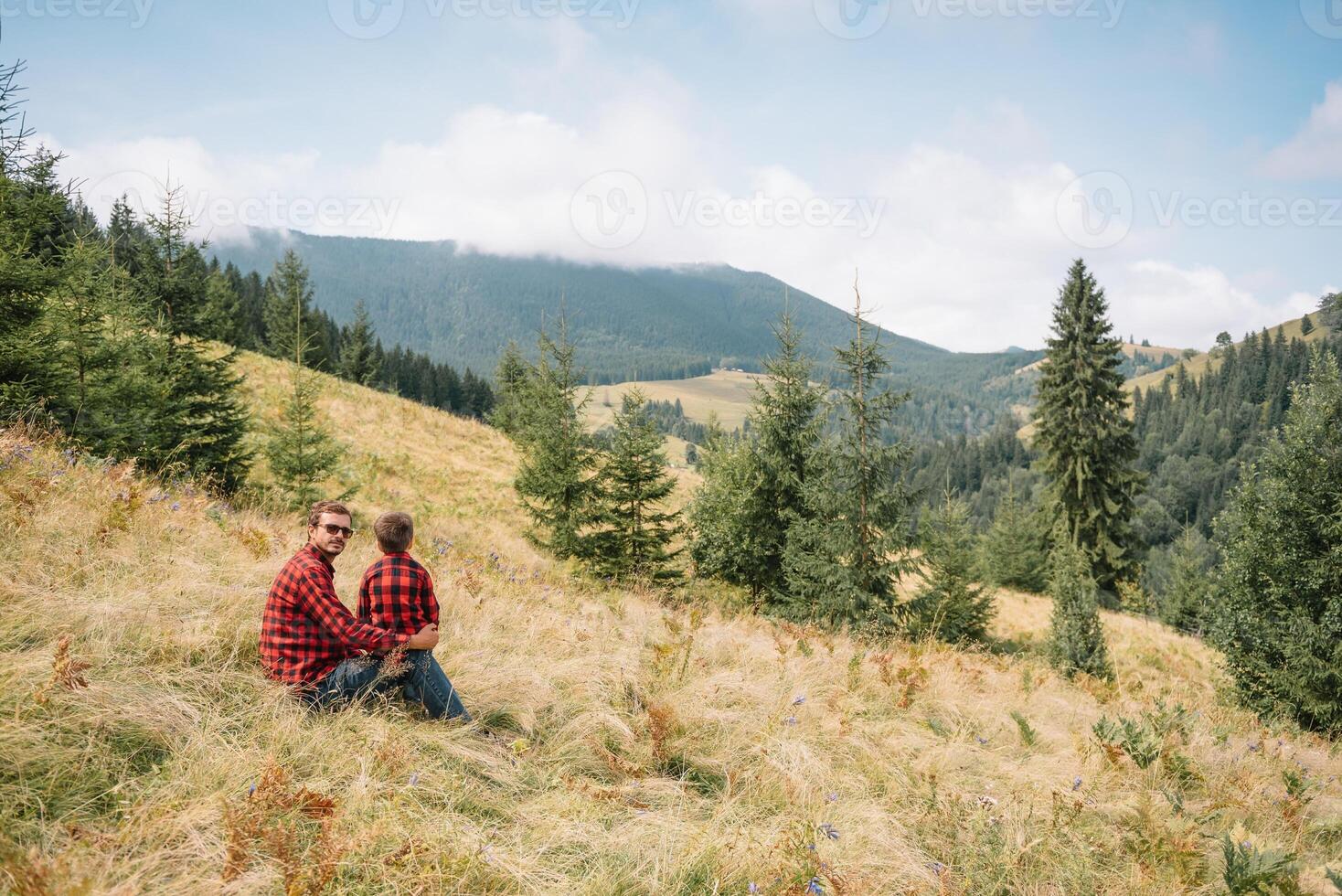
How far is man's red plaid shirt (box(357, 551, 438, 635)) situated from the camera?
418 centimetres

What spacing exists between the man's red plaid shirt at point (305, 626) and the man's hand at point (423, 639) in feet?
0.46

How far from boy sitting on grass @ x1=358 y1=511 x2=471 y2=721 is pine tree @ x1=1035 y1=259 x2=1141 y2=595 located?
3134 cm

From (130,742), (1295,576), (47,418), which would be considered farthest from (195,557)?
(1295,576)

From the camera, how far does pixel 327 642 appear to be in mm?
3959

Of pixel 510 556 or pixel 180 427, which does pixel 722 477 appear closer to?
pixel 510 556

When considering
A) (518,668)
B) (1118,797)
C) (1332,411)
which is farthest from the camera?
(1332,411)

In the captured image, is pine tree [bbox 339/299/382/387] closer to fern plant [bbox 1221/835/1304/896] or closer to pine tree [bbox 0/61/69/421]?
pine tree [bbox 0/61/69/421]

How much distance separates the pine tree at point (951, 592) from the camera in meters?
14.4

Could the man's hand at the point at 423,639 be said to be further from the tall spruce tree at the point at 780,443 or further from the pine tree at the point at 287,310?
the pine tree at the point at 287,310

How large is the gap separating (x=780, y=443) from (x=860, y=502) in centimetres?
273

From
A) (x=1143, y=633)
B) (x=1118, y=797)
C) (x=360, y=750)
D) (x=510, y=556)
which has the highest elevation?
(x=360, y=750)

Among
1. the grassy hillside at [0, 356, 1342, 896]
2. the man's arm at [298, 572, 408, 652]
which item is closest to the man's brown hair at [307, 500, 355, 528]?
the man's arm at [298, 572, 408, 652]

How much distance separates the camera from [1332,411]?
439 inches

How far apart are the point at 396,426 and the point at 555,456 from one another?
14.5 metres
